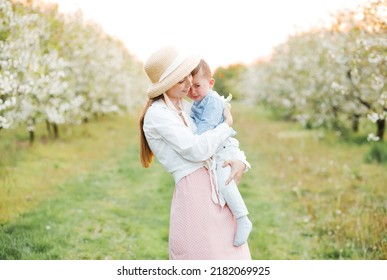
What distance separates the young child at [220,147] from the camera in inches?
130

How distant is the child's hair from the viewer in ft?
11.0

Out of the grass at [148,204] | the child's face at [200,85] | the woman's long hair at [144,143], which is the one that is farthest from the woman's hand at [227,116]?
the grass at [148,204]

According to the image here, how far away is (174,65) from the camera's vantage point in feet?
10.5

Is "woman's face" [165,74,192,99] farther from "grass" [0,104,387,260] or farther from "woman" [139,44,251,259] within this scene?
"grass" [0,104,387,260]

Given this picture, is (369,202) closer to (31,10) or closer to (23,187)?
(23,187)

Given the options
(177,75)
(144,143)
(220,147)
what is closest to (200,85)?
(177,75)

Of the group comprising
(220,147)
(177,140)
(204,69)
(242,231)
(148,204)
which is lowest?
(148,204)

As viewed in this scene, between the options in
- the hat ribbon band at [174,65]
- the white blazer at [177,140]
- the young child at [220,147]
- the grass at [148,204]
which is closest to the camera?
the white blazer at [177,140]

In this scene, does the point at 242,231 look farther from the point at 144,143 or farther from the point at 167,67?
the point at 167,67

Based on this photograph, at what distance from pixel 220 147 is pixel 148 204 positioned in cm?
526

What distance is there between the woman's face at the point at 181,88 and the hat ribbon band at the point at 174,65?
0.09 meters

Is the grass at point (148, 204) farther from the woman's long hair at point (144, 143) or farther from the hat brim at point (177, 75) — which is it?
the hat brim at point (177, 75)

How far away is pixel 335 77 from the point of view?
14.4m
